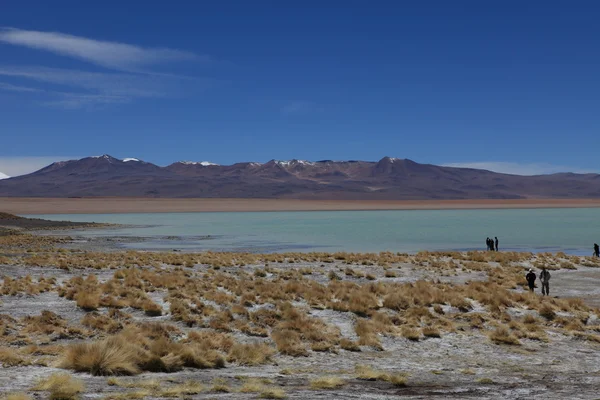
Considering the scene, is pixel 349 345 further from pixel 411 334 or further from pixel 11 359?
pixel 11 359

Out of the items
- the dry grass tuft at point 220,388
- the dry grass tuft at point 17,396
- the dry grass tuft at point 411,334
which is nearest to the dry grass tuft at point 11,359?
the dry grass tuft at point 17,396

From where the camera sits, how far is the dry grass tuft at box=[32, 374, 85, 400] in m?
8.80

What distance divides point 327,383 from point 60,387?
163 inches

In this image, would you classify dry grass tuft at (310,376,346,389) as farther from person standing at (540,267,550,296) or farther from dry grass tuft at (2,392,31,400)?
person standing at (540,267,550,296)

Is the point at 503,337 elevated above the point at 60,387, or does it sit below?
below

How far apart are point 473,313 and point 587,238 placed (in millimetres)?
43711

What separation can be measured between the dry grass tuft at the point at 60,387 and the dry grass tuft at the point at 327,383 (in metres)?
3.63

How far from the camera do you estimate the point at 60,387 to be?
9.03m

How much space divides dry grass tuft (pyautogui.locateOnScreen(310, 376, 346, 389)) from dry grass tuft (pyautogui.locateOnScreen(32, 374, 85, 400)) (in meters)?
3.63

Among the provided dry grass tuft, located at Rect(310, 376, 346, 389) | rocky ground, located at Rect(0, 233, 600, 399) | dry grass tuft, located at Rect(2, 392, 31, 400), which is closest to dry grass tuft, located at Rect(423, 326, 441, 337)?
rocky ground, located at Rect(0, 233, 600, 399)

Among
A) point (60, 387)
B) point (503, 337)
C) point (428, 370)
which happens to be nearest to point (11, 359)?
point (60, 387)

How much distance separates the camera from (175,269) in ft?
99.0

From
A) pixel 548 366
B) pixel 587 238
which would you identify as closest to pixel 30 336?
pixel 548 366

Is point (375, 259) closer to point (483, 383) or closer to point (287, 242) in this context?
point (287, 242)
